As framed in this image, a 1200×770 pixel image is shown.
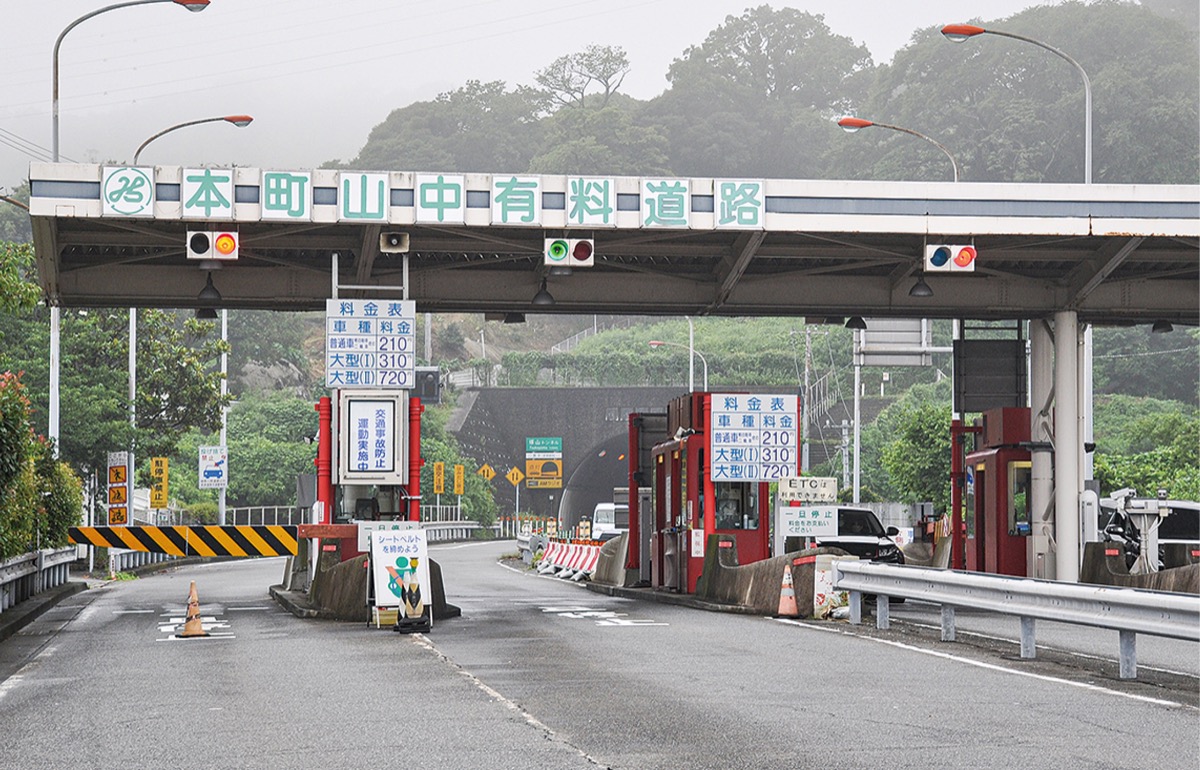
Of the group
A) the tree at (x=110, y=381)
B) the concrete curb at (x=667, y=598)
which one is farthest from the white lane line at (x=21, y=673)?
the tree at (x=110, y=381)

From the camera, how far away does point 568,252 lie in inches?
975

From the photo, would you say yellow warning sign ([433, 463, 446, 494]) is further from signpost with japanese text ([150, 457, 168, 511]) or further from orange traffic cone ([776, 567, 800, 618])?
orange traffic cone ([776, 567, 800, 618])

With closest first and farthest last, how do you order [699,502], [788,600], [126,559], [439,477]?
[788,600] → [699,502] → [126,559] → [439,477]

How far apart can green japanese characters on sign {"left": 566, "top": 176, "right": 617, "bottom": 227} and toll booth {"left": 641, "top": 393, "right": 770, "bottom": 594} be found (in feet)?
10.7

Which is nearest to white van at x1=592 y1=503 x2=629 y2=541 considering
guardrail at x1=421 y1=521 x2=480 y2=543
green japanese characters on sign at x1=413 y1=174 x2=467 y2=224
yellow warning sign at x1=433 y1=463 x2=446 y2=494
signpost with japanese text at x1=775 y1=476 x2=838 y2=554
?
guardrail at x1=421 y1=521 x2=480 y2=543

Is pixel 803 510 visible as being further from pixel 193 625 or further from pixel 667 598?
pixel 193 625

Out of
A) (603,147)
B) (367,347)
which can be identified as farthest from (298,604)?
(603,147)

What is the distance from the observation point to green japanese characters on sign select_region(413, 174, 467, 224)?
23.8m

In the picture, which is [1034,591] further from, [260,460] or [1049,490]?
[260,460]

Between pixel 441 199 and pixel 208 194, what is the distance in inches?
127

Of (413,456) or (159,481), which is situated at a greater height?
(413,456)

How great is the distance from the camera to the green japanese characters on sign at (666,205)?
945 inches

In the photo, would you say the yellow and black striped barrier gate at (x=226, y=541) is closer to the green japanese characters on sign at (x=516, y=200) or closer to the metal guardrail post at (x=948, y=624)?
the green japanese characters on sign at (x=516, y=200)

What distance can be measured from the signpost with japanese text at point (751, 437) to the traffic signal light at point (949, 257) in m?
2.88
